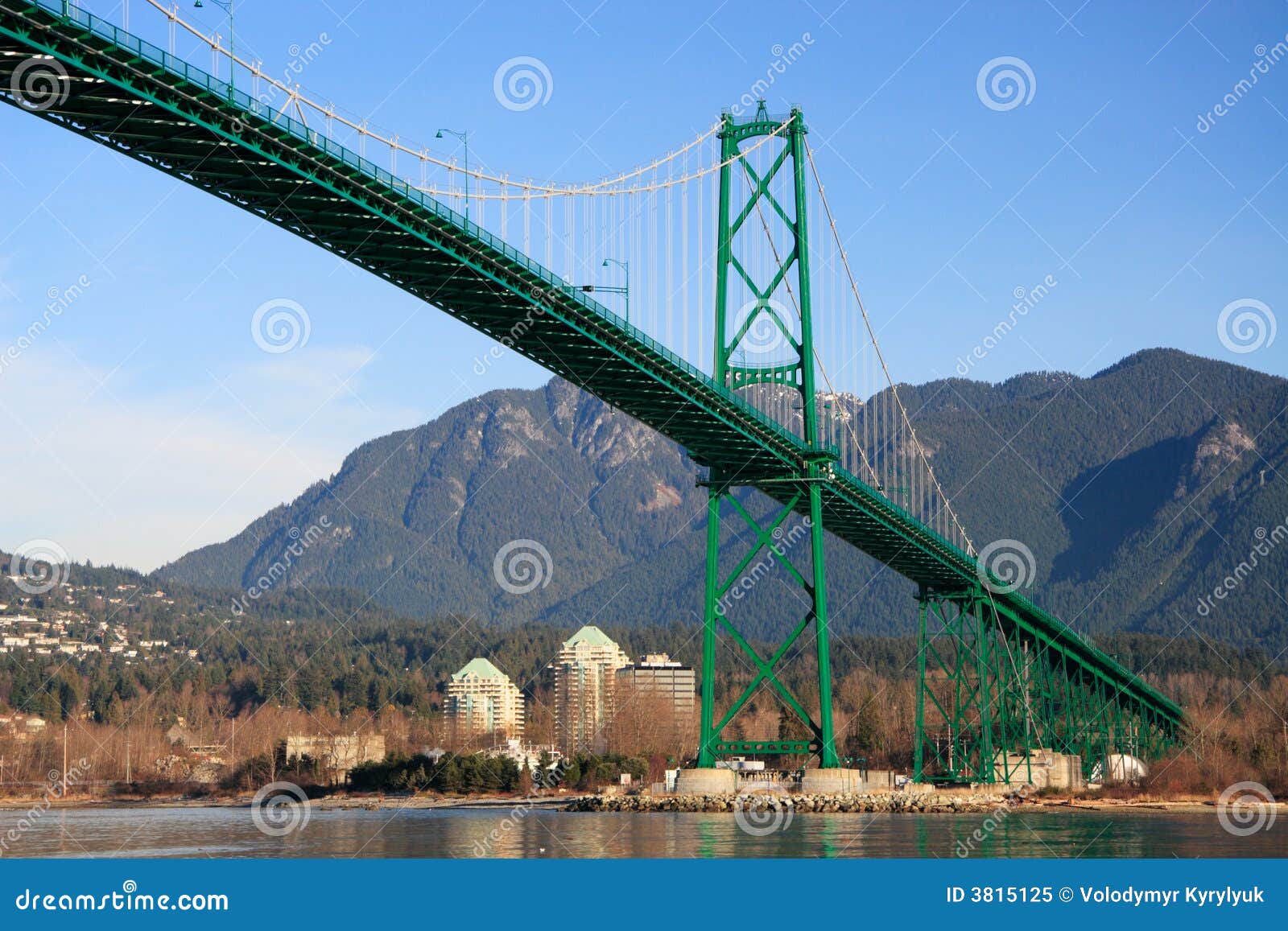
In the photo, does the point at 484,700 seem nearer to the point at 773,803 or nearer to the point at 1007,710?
the point at 1007,710

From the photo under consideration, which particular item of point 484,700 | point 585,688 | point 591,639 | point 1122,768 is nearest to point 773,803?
point 1122,768

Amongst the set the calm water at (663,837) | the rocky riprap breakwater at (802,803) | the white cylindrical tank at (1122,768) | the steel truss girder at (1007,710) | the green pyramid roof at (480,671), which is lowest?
the calm water at (663,837)

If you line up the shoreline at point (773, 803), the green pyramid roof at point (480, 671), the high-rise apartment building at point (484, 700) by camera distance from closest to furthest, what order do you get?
the shoreline at point (773, 803) → the high-rise apartment building at point (484, 700) → the green pyramid roof at point (480, 671)

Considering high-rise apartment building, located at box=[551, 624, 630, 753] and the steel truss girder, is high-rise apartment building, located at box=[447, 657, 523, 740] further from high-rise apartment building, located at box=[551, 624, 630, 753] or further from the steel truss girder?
the steel truss girder

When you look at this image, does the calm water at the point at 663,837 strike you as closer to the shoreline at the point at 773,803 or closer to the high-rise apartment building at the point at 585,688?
the shoreline at the point at 773,803

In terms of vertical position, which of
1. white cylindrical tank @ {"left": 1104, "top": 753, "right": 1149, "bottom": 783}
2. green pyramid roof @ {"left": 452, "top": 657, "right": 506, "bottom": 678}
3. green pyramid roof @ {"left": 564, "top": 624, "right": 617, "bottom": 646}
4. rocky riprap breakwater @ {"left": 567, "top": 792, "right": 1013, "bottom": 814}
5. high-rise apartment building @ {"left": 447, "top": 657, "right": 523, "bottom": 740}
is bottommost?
rocky riprap breakwater @ {"left": 567, "top": 792, "right": 1013, "bottom": 814}

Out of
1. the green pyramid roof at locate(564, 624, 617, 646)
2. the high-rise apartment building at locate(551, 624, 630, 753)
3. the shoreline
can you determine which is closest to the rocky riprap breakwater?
the shoreline

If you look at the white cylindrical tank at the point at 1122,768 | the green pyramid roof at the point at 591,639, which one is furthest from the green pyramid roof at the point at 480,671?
the white cylindrical tank at the point at 1122,768
